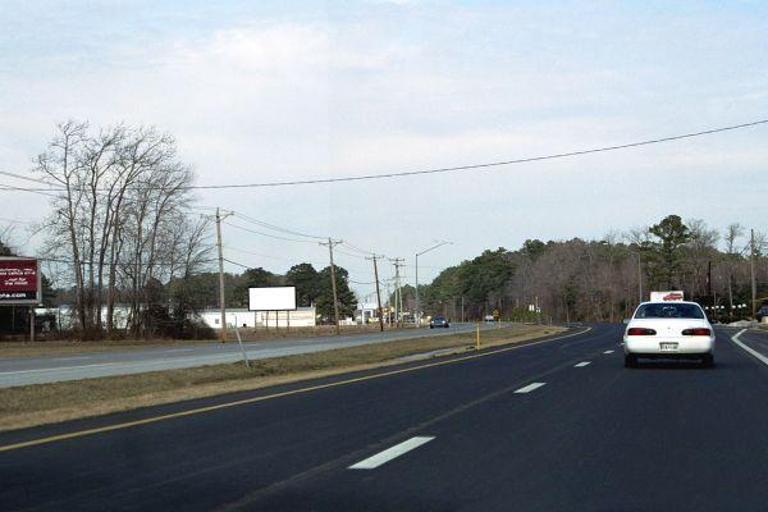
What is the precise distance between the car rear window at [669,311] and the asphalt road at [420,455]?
5.91m

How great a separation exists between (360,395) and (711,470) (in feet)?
28.2

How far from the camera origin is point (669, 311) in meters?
A: 23.2

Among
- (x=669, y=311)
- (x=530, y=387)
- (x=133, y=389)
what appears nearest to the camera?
(x=530, y=387)

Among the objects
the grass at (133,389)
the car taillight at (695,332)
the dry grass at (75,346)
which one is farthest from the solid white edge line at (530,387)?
the dry grass at (75,346)

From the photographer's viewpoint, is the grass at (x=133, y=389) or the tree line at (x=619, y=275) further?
the tree line at (x=619, y=275)

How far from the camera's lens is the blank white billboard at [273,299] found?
104188 mm

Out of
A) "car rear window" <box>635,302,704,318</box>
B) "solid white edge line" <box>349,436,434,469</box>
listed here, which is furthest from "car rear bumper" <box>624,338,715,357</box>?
"solid white edge line" <box>349,436,434,469</box>

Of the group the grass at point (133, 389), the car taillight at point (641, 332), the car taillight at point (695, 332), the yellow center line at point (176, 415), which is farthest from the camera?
the car taillight at point (641, 332)

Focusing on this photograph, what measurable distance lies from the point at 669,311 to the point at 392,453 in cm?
1478

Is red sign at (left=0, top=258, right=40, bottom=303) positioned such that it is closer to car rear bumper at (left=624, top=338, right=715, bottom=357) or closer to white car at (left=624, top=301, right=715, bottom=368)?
white car at (left=624, top=301, right=715, bottom=368)

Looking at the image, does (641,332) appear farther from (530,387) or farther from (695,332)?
(530,387)

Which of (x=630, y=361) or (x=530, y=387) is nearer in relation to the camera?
(x=530, y=387)

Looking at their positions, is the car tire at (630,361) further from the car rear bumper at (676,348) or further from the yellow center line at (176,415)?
the yellow center line at (176,415)

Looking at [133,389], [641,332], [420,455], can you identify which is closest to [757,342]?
[641,332]
